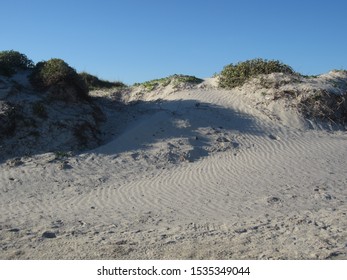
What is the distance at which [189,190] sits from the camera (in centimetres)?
933

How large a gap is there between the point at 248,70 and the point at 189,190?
8999 millimetres

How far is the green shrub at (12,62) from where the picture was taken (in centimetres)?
1490

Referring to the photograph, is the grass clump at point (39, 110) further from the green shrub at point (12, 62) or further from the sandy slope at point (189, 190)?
the green shrub at point (12, 62)

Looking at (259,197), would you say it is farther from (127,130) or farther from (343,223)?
(127,130)

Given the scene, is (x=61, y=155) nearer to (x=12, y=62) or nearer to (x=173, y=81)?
(x=12, y=62)

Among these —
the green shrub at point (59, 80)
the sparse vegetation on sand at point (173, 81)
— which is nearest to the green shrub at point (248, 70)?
the sparse vegetation on sand at point (173, 81)

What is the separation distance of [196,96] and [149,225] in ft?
30.5

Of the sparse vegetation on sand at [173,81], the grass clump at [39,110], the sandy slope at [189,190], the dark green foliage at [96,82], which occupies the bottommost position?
the sandy slope at [189,190]

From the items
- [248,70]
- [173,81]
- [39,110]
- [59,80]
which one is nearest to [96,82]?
[173,81]

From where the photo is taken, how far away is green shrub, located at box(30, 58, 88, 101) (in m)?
14.2

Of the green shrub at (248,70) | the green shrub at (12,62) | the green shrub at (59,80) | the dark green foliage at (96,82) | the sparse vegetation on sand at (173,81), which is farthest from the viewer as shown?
the dark green foliage at (96,82)

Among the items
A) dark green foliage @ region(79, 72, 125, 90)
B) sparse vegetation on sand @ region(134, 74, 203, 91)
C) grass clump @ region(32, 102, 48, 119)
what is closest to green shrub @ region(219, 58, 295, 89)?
sparse vegetation on sand @ region(134, 74, 203, 91)

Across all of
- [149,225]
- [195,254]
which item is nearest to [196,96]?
[149,225]

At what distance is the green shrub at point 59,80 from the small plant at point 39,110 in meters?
0.88
